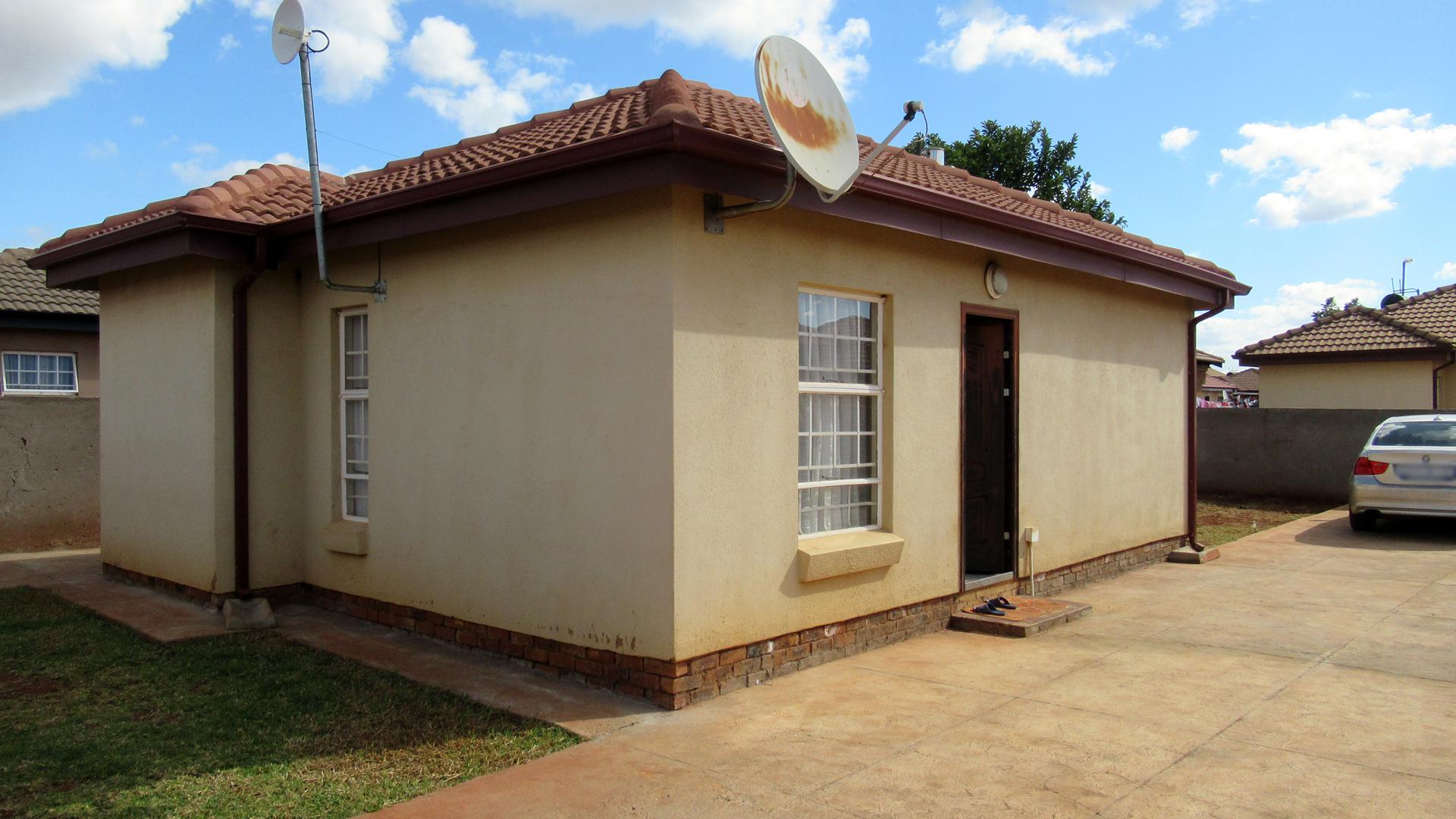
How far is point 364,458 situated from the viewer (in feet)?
26.5

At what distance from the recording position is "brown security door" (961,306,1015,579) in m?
8.37

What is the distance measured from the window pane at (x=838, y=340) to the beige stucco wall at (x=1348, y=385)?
14986mm

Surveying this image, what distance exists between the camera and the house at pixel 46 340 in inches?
568

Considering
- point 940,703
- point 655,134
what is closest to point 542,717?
point 940,703

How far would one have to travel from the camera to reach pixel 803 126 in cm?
541

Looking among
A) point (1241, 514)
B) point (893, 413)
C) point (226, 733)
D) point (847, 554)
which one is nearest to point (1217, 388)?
point (1241, 514)

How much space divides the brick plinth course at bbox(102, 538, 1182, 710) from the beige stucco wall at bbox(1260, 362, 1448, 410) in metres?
13.6

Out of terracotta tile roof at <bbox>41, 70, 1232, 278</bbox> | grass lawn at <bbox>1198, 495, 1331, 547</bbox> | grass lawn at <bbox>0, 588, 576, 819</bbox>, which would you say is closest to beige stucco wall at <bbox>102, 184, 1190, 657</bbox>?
terracotta tile roof at <bbox>41, 70, 1232, 278</bbox>

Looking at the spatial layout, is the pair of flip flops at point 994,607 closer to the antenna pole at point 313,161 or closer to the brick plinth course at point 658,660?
the brick plinth course at point 658,660

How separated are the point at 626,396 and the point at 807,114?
6.12 feet

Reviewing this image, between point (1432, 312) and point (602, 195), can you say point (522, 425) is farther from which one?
point (1432, 312)

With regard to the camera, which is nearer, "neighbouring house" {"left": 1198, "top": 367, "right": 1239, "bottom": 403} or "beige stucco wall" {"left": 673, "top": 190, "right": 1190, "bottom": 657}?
"beige stucco wall" {"left": 673, "top": 190, "right": 1190, "bottom": 657}

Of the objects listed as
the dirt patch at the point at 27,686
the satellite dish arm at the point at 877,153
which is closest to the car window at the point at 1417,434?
the satellite dish arm at the point at 877,153

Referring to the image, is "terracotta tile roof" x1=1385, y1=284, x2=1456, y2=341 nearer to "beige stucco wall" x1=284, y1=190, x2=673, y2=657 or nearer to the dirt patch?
"beige stucco wall" x1=284, y1=190, x2=673, y2=657
